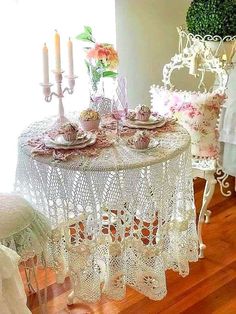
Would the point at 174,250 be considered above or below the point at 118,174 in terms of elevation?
below

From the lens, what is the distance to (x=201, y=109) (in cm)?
261

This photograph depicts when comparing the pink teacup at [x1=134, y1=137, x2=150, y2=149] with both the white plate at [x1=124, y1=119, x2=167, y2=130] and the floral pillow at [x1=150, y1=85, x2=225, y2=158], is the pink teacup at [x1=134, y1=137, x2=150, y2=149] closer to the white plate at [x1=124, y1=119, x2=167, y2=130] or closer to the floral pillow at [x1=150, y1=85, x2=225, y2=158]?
the white plate at [x1=124, y1=119, x2=167, y2=130]

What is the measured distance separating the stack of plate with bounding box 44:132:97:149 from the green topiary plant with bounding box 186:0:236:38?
3.46 feet

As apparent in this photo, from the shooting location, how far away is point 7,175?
274 centimetres

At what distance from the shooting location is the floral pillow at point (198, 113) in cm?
261

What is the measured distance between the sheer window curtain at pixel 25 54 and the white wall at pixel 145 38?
35 centimetres

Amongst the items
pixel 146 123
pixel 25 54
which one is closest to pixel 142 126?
pixel 146 123

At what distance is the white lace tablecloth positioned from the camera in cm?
199

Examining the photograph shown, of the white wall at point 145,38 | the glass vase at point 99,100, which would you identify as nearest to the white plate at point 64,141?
the glass vase at point 99,100

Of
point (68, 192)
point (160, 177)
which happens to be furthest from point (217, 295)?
point (68, 192)

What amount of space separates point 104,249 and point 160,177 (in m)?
0.34

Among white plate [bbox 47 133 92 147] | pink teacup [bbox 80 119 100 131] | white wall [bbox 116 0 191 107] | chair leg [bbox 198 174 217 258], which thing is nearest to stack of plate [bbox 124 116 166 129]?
pink teacup [bbox 80 119 100 131]

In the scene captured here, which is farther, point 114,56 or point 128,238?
point 114,56

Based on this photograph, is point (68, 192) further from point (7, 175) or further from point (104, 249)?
point (7, 175)
